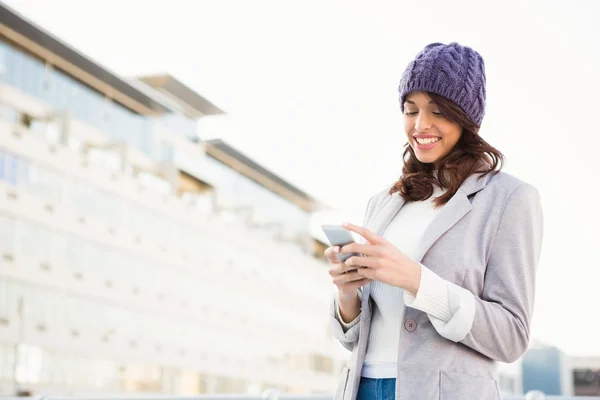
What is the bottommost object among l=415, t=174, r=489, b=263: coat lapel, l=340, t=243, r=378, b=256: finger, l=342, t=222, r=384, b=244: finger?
l=340, t=243, r=378, b=256: finger

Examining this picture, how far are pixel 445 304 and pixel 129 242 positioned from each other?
43489mm

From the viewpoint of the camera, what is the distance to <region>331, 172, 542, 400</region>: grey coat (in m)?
1.77

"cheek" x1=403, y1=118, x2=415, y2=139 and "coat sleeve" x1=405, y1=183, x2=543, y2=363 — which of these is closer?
"coat sleeve" x1=405, y1=183, x2=543, y2=363

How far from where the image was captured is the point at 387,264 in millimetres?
1721

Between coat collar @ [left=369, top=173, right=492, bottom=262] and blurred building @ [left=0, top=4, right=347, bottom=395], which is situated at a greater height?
blurred building @ [left=0, top=4, right=347, bottom=395]

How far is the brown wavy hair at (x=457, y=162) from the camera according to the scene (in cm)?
196

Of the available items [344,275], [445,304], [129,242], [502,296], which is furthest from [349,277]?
[129,242]

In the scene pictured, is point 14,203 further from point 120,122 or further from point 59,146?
point 120,122

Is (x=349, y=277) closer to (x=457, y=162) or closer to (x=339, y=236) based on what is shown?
(x=339, y=236)

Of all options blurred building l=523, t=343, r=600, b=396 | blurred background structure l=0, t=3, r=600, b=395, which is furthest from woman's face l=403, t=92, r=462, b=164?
blurred building l=523, t=343, r=600, b=396

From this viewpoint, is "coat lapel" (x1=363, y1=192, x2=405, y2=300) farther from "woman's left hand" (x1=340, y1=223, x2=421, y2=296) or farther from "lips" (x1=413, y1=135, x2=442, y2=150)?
"woman's left hand" (x1=340, y1=223, x2=421, y2=296)

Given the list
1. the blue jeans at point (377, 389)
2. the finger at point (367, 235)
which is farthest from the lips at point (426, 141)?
the blue jeans at point (377, 389)

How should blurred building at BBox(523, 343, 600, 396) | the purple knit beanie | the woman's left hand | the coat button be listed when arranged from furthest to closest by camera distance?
1. blurred building at BBox(523, 343, 600, 396)
2. the purple knit beanie
3. the coat button
4. the woman's left hand

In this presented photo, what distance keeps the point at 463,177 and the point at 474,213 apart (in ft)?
0.43
